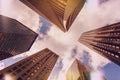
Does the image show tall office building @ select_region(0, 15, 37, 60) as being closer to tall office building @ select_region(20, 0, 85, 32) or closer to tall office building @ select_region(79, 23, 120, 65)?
tall office building @ select_region(79, 23, 120, 65)

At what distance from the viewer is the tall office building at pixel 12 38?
10655 centimetres

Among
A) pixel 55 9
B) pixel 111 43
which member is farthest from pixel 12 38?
pixel 55 9

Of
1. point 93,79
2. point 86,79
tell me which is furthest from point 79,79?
point 93,79

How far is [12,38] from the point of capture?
11519 cm

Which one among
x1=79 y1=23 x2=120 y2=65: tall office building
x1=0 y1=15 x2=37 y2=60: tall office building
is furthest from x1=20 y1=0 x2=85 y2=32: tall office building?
x1=0 y1=15 x2=37 y2=60: tall office building

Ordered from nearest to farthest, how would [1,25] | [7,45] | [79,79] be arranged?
[79,79] → [1,25] → [7,45]

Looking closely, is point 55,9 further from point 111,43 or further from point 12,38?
point 12,38

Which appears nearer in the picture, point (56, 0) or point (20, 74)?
point (56, 0)

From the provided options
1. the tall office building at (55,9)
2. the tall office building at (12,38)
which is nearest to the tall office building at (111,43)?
the tall office building at (55,9)

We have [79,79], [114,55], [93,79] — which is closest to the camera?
[114,55]

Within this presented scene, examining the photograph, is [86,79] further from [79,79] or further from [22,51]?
[22,51]

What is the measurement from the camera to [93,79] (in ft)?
290

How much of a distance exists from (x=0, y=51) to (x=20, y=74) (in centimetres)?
6252

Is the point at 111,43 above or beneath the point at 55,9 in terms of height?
above
